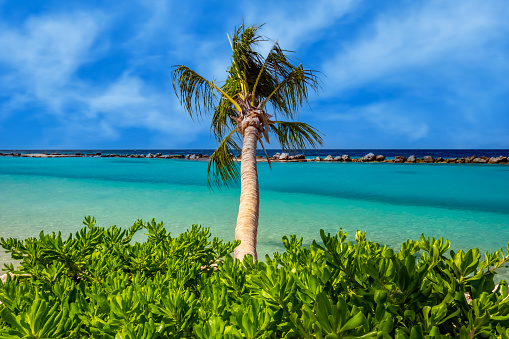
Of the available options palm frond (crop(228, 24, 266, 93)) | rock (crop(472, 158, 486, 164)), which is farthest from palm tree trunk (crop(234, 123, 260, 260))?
rock (crop(472, 158, 486, 164))

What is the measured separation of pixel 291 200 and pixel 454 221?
638 centimetres

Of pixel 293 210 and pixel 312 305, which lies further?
pixel 293 210

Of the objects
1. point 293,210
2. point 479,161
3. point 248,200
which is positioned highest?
point 479,161

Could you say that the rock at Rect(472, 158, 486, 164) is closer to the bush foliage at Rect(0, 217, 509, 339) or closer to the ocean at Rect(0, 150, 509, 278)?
the ocean at Rect(0, 150, 509, 278)

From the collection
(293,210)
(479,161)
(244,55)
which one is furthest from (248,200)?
(479,161)

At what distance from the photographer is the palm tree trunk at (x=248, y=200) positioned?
459 centimetres

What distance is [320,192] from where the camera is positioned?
16.4m

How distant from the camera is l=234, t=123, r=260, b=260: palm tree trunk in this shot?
4588 millimetres

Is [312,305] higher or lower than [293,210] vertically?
higher

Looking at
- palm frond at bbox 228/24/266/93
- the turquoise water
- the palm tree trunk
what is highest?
palm frond at bbox 228/24/266/93

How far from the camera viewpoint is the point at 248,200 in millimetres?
5316

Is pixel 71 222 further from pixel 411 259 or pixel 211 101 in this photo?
pixel 411 259

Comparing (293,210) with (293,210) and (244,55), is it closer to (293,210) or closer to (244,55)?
(293,210)

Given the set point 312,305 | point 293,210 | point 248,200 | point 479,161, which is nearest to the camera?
point 312,305
